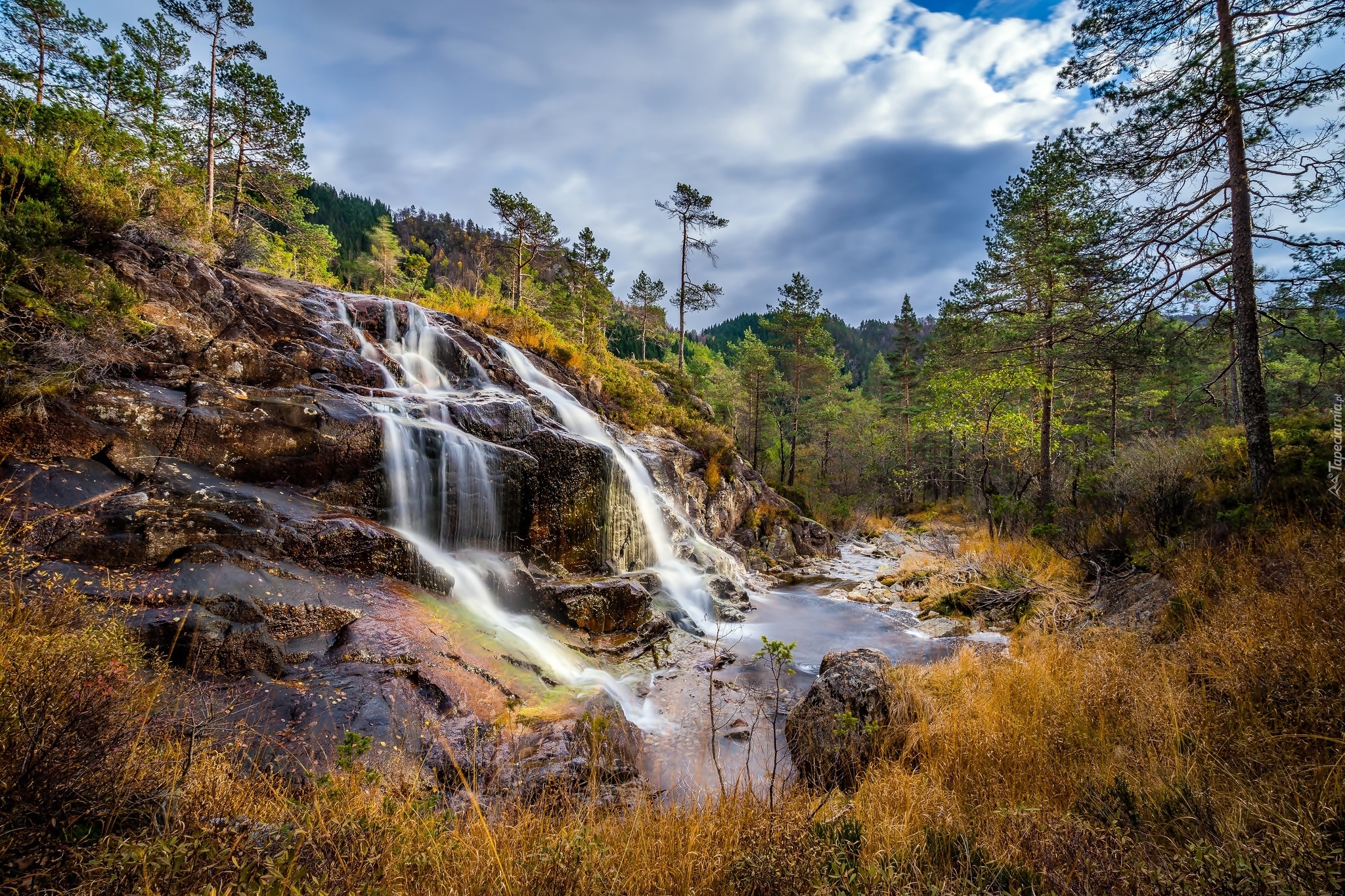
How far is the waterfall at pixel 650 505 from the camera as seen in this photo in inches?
413

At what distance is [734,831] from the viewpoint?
2.67 meters

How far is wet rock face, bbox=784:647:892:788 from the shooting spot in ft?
14.2

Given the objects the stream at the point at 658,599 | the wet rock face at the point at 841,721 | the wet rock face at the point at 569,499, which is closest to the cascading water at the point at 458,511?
the stream at the point at 658,599

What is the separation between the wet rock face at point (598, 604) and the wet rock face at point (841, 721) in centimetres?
339

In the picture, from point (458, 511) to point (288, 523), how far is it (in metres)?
2.40

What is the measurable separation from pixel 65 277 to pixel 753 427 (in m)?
36.0

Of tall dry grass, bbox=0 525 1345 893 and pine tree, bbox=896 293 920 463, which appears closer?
tall dry grass, bbox=0 525 1345 893

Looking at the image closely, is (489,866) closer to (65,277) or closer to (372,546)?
(372,546)

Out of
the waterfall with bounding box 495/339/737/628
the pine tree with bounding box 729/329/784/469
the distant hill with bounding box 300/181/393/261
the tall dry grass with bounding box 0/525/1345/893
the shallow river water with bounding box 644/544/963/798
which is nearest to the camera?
the tall dry grass with bounding box 0/525/1345/893

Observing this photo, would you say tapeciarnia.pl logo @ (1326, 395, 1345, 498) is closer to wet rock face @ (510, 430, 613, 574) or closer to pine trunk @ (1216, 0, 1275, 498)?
pine trunk @ (1216, 0, 1275, 498)

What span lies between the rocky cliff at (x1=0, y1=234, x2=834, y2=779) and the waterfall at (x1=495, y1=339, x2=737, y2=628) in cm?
96

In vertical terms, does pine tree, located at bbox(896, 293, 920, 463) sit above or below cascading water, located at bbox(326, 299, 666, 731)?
above

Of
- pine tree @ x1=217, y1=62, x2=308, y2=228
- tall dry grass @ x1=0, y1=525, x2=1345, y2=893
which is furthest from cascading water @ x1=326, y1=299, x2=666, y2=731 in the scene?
pine tree @ x1=217, y1=62, x2=308, y2=228

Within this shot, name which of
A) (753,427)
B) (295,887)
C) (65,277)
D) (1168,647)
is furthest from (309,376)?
(753,427)
